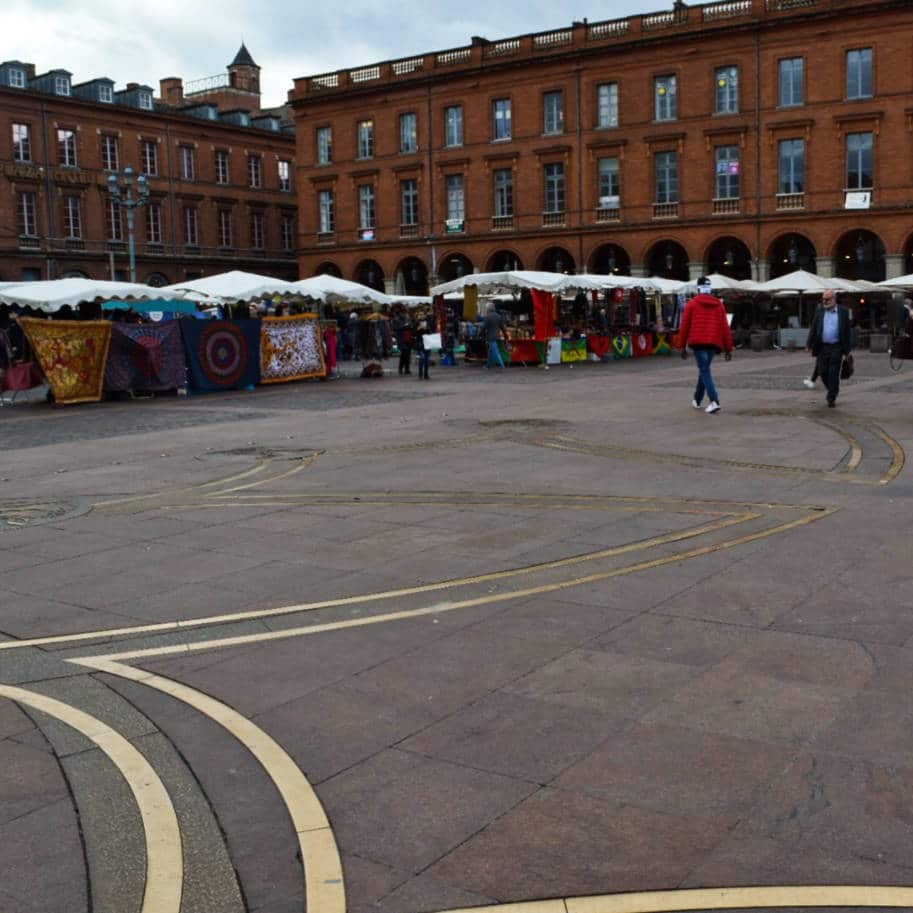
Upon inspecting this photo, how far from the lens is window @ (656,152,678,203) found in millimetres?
49531

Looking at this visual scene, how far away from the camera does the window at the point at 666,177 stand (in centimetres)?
4953

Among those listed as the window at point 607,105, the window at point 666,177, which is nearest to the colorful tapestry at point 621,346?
the window at point 666,177

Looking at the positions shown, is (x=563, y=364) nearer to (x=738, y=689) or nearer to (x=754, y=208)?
(x=754, y=208)

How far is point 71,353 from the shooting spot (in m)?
22.2

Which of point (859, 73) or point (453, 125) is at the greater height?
point (453, 125)

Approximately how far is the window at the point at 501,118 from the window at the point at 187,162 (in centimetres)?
1911

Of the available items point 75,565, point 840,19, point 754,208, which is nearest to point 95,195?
point 754,208

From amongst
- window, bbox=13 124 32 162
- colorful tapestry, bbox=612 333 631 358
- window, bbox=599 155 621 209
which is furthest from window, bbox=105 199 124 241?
colorful tapestry, bbox=612 333 631 358

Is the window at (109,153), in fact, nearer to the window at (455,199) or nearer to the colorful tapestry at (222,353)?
the window at (455,199)

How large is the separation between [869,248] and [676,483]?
42239mm

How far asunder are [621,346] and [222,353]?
14.5 m

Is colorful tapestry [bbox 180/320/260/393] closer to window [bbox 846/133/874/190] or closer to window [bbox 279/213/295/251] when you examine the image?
window [bbox 846/133/874/190]

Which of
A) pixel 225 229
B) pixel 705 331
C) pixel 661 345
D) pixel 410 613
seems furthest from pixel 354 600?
pixel 225 229

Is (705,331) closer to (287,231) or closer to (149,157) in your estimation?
(149,157)
